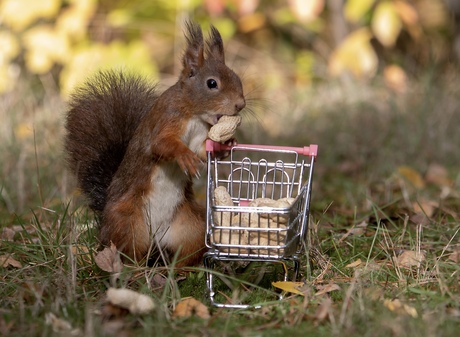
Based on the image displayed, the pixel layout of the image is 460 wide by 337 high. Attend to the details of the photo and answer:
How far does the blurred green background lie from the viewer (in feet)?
14.8

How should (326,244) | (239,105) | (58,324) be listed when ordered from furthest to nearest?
(326,244), (239,105), (58,324)

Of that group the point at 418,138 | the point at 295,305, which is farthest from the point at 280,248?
the point at 418,138

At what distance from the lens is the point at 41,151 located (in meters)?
4.68

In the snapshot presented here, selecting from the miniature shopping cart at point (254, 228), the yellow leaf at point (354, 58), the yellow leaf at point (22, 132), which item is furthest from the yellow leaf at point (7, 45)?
the miniature shopping cart at point (254, 228)

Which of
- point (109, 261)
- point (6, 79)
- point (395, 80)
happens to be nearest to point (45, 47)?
point (6, 79)

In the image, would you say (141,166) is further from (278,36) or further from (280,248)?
(278,36)

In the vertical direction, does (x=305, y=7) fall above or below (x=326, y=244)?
above

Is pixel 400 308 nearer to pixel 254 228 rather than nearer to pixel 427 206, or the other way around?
pixel 254 228

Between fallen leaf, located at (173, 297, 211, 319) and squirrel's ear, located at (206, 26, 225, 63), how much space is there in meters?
0.98

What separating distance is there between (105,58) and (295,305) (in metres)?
4.33

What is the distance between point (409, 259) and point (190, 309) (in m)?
0.86

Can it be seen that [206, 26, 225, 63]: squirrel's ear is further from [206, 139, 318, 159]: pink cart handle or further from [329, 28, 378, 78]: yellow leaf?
[329, 28, 378, 78]: yellow leaf

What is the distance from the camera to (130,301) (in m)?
2.18

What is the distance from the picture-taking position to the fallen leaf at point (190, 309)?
7.53 ft
